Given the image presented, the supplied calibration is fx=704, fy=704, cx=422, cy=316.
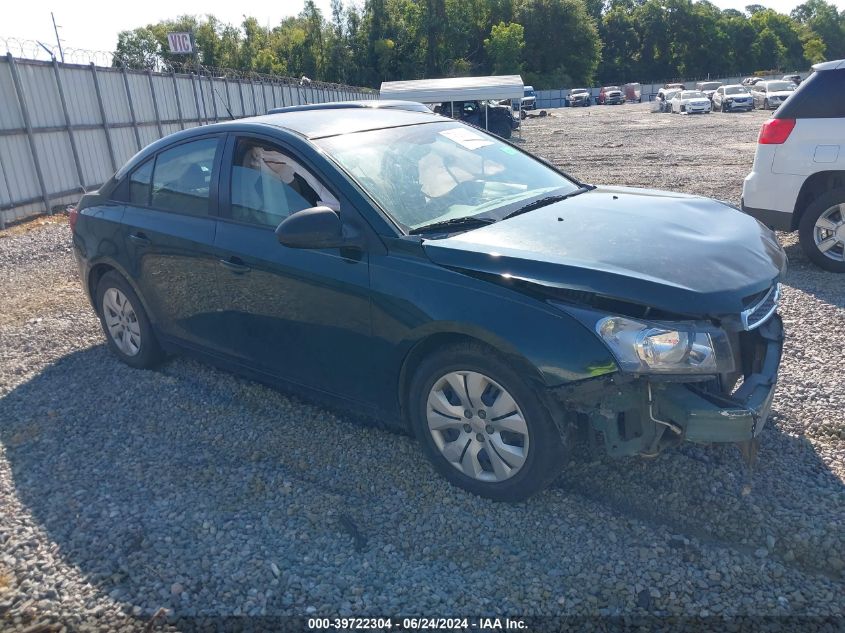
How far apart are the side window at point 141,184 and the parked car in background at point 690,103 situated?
41.6m

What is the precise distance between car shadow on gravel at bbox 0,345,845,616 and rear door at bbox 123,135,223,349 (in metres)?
0.72

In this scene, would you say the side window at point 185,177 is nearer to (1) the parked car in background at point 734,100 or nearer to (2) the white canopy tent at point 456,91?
(2) the white canopy tent at point 456,91

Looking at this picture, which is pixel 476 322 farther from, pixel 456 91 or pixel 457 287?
pixel 456 91

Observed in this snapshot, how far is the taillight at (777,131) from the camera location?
6691mm

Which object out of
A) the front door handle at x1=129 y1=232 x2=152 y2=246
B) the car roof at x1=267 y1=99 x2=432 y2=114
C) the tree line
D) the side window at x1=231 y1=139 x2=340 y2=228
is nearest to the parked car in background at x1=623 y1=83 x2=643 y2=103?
the tree line

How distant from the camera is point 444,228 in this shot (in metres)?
3.61

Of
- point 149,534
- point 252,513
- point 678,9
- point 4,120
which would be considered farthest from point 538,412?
point 678,9

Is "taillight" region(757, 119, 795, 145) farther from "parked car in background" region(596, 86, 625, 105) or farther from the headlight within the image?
"parked car in background" region(596, 86, 625, 105)

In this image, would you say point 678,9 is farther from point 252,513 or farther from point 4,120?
point 252,513

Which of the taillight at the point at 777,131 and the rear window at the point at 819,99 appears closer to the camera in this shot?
the rear window at the point at 819,99

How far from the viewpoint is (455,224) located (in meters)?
3.65

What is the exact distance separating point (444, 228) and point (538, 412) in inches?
42.9

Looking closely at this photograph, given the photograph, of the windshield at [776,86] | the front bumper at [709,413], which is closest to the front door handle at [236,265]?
the front bumper at [709,413]

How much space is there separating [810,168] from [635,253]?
444 centimetres
